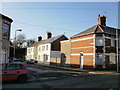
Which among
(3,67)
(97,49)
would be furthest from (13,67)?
(97,49)

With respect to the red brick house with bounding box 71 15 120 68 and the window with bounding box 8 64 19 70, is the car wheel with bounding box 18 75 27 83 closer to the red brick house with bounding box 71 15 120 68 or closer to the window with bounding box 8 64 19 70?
the window with bounding box 8 64 19 70

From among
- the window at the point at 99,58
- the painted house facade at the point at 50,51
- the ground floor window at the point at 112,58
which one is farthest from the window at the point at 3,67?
the painted house facade at the point at 50,51

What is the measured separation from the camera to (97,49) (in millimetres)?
24688

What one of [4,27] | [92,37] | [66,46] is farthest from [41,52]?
[4,27]

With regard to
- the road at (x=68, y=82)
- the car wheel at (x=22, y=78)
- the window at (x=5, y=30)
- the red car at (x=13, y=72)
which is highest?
the window at (x=5, y=30)

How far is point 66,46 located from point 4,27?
1625 centimetres

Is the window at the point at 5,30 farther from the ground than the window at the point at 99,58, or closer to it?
farther from the ground

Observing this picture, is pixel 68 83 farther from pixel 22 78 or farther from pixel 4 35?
pixel 4 35

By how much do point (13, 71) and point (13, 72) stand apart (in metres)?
0.08

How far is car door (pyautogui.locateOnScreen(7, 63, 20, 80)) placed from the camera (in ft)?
36.9

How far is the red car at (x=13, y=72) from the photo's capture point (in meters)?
11.0

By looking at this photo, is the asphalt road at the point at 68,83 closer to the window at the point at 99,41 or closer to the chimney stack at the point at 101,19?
the window at the point at 99,41

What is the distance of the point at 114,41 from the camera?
2652 centimetres

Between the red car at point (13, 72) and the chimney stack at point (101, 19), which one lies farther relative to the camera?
the chimney stack at point (101, 19)
